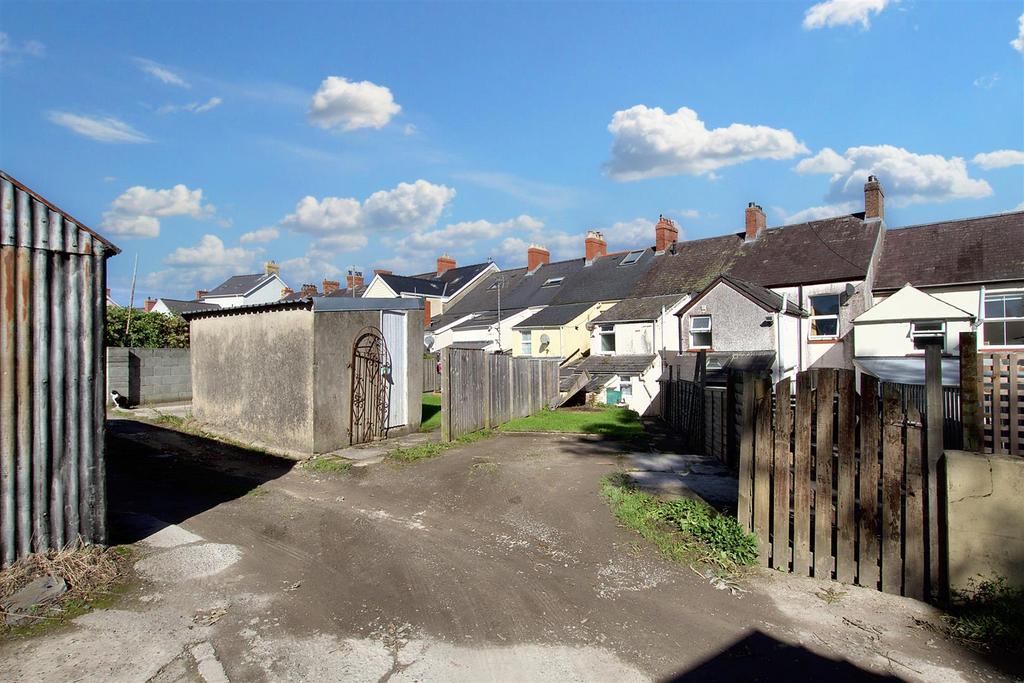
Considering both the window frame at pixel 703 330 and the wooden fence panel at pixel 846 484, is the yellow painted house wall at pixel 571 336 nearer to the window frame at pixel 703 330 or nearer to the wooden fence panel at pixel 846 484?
the window frame at pixel 703 330

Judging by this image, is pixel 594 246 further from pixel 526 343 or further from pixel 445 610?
pixel 445 610

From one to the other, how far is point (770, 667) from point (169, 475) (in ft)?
29.4

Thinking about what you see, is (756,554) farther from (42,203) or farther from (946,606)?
(42,203)

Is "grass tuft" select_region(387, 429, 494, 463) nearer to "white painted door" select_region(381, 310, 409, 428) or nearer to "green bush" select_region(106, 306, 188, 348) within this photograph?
"white painted door" select_region(381, 310, 409, 428)

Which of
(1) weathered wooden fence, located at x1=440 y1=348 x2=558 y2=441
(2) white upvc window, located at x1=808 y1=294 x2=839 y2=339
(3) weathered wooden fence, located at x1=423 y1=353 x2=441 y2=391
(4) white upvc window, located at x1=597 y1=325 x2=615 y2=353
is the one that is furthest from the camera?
(3) weathered wooden fence, located at x1=423 y1=353 x2=441 y2=391

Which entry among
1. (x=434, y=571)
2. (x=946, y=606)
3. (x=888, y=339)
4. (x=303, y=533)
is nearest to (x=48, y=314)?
(x=303, y=533)

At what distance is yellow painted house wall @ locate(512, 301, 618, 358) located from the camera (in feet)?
103

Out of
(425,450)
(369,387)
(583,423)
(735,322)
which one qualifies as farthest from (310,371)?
(735,322)

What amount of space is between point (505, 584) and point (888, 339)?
2192 cm

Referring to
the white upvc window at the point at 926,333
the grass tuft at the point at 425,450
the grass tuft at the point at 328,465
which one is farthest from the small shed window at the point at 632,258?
the grass tuft at the point at 328,465

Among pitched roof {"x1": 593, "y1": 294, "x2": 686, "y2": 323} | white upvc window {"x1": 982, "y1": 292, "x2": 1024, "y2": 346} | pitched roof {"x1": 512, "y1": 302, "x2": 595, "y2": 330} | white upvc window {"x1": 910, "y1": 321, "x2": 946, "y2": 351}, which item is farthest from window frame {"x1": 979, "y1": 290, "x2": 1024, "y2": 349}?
pitched roof {"x1": 512, "y1": 302, "x2": 595, "y2": 330}

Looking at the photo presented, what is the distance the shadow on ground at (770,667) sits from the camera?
12.2ft

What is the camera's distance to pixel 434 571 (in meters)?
5.43

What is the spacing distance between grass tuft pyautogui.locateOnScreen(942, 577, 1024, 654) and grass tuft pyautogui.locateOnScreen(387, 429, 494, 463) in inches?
306
